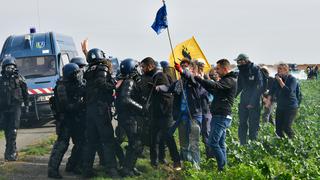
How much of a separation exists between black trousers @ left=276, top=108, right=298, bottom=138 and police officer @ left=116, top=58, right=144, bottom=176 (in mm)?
3631

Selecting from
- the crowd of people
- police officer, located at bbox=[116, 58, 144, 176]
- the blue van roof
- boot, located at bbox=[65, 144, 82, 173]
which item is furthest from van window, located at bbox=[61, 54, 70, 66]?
police officer, located at bbox=[116, 58, 144, 176]

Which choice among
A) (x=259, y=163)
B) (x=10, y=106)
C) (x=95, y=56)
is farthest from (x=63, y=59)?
(x=259, y=163)

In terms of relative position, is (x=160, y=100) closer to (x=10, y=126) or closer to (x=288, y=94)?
(x=10, y=126)


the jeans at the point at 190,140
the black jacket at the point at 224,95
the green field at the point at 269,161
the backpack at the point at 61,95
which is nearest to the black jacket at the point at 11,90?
the backpack at the point at 61,95

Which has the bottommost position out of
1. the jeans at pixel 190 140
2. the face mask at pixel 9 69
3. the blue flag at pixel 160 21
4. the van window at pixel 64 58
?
the jeans at pixel 190 140

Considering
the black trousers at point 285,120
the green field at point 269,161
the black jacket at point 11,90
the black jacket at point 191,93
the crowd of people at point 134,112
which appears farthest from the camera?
the black trousers at point 285,120

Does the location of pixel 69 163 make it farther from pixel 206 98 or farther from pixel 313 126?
pixel 313 126

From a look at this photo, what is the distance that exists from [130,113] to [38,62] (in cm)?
864

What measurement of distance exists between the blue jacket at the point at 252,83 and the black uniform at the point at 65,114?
4013 millimetres

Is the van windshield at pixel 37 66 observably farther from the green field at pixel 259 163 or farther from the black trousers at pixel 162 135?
the black trousers at pixel 162 135

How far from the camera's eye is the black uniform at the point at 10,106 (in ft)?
33.2

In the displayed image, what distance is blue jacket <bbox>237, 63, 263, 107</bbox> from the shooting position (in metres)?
11.3

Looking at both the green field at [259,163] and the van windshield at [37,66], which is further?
the van windshield at [37,66]

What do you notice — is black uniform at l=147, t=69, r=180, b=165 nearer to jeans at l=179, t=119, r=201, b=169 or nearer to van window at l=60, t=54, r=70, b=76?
jeans at l=179, t=119, r=201, b=169
